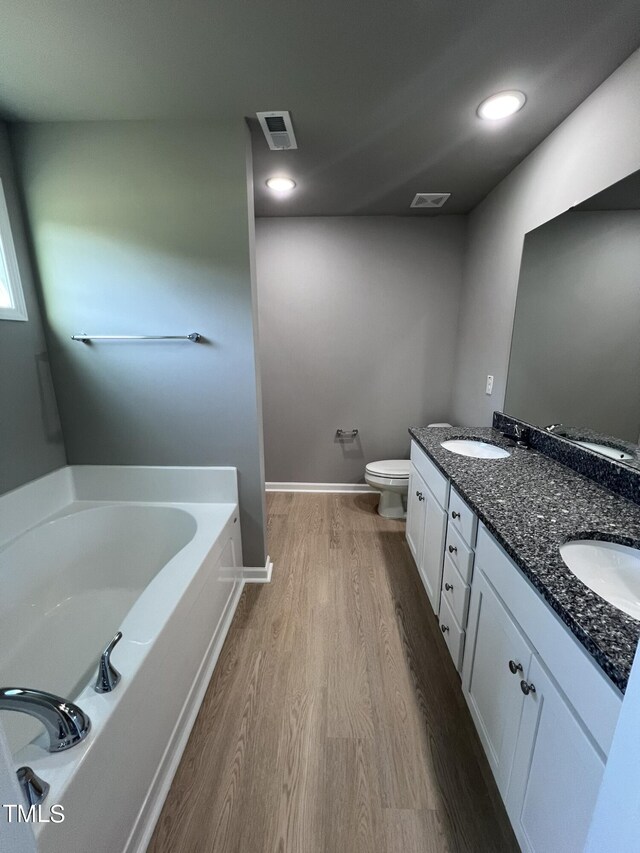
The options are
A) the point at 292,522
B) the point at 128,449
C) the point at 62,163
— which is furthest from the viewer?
the point at 292,522

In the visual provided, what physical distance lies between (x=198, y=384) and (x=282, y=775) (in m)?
1.65

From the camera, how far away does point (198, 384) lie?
1830mm

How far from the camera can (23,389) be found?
67.1 inches

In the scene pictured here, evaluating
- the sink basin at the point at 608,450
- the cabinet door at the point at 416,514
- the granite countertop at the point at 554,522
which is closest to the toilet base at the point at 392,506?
the cabinet door at the point at 416,514

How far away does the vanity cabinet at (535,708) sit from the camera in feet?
2.15

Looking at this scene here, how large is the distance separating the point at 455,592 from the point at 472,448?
2.69ft

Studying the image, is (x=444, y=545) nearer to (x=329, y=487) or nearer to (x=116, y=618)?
(x=116, y=618)

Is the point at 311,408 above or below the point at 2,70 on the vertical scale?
below

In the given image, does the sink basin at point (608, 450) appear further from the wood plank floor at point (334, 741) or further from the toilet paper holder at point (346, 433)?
the toilet paper holder at point (346, 433)

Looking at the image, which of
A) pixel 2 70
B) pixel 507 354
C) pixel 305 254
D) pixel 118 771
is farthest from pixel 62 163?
pixel 507 354

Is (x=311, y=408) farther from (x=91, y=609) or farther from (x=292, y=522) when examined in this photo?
(x=91, y=609)

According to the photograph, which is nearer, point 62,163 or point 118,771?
point 118,771

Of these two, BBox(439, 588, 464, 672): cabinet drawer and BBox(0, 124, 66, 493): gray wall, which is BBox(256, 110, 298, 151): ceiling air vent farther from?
BBox(439, 588, 464, 672): cabinet drawer

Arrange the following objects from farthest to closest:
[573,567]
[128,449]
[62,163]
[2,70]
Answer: [128,449] < [62,163] < [2,70] < [573,567]
